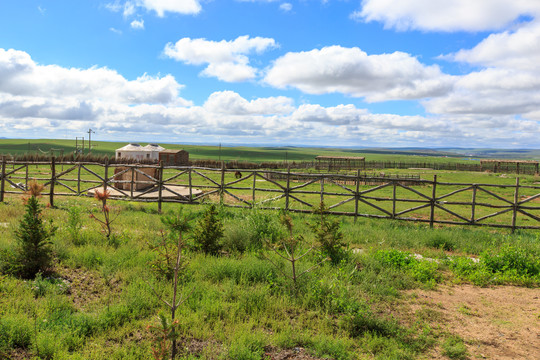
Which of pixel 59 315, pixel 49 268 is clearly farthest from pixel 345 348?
pixel 49 268

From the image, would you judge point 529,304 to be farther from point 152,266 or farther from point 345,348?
point 152,266

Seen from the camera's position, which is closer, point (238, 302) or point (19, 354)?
point (19, 354)

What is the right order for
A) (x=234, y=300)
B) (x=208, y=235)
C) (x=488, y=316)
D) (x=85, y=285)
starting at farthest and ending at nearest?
(x=208, y=235), (x=85, y=285), (x=488, y=316), (x=234, y=300)

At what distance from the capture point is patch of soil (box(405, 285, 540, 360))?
173 inches

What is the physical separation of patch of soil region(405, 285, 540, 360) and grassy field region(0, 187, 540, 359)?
62 millimetres

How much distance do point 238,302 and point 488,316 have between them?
377cm

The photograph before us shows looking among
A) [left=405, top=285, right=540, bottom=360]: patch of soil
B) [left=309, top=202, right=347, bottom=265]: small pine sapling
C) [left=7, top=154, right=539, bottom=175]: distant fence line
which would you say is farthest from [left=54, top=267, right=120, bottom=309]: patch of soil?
[left=7, top=154, right=539, bottom=175]: distant fence line

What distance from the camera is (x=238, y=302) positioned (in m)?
4.90

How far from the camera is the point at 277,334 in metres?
4.26

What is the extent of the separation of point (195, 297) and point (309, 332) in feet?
5.61

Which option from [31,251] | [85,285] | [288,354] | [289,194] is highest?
[289,194]

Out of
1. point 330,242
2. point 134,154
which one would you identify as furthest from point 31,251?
point 134,154

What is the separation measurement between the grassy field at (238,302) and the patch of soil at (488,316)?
0.06 m

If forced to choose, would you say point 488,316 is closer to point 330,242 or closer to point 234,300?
point 330,242
